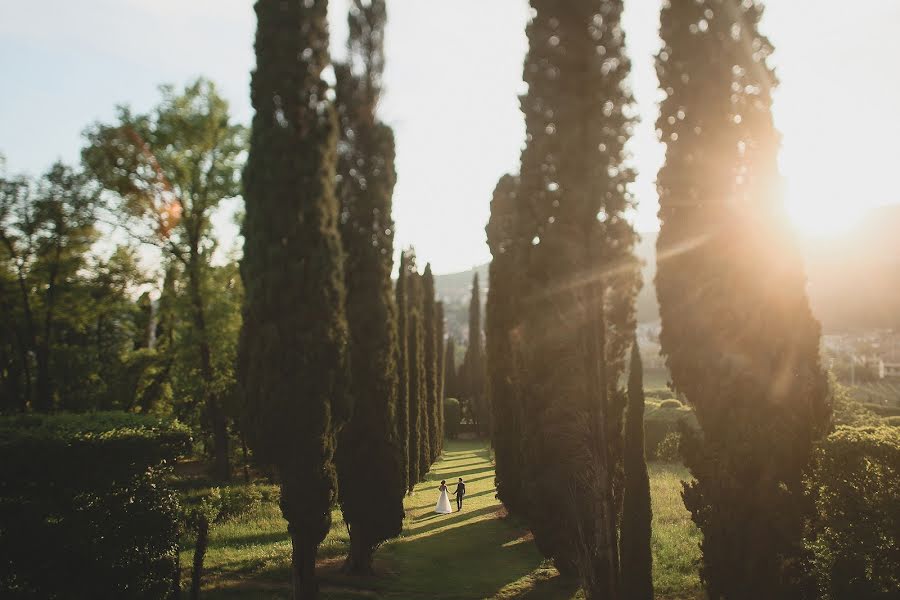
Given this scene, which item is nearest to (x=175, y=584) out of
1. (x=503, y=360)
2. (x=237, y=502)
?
(x=237, y=502)

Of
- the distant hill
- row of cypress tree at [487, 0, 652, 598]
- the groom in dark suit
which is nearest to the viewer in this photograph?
row of cypress tree at [487, 0, 652, 598]

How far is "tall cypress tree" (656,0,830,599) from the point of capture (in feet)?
33.7

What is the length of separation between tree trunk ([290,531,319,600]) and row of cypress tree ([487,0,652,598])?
5.52 m

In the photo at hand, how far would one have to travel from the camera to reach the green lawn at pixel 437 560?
43.7 feet

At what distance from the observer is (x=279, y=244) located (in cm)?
1126

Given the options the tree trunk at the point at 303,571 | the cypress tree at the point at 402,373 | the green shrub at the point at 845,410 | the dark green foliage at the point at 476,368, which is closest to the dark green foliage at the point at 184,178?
the cypress tree at the point at 402,373

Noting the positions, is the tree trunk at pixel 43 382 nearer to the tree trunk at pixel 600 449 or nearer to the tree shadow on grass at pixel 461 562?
the tree shadow on grass at pixel 461 562

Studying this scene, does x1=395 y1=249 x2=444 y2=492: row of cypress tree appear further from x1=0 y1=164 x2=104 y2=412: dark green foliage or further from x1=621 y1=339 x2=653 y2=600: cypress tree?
x1=0 y1=164 x2=104 y2=412: dark green foliage

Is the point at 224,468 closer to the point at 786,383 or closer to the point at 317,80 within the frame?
the point at 317,80

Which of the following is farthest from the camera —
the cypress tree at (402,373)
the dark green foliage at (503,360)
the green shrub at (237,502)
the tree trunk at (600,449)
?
the cypress tree at (402,373)

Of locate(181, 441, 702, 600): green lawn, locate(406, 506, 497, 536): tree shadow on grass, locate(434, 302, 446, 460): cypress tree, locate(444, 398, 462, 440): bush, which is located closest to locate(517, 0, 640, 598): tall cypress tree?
locate(181, 441, 702, 600): green lawn

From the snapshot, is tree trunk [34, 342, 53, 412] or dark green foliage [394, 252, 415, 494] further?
dark green foliage [394, 252, 415, 494]

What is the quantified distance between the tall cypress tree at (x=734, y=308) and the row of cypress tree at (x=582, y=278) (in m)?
1.02

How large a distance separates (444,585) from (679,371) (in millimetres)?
7777
